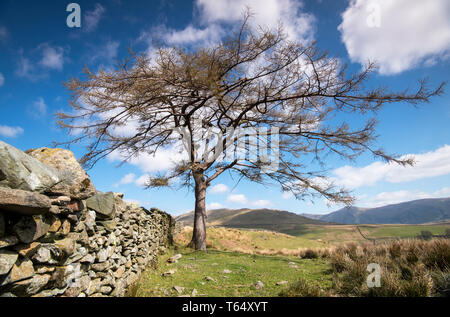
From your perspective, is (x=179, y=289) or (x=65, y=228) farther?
(x=179, y=289)

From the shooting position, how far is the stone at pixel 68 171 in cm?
321

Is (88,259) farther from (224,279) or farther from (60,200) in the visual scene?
(224,279)

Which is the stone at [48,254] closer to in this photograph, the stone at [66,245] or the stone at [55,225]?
the stone at [66,245]

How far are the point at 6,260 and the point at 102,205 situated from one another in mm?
2190

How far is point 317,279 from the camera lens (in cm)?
625

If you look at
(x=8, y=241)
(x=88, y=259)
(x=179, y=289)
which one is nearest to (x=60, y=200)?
(x=8, y=241)

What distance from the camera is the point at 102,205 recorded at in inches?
173

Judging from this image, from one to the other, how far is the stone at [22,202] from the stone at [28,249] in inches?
15.0

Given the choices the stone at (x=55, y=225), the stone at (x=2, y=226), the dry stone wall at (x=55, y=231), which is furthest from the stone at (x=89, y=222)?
the stone at (x=2, y=226)

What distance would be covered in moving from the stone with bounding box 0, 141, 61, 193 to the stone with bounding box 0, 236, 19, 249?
50 centimetres

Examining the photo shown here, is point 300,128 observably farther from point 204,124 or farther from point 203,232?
point 203,232

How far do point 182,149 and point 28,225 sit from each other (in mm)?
12058

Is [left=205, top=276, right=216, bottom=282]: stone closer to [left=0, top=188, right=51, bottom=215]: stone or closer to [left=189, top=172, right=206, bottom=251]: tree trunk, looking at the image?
[left=0, top=188, right=51, bottom=215]: stone
